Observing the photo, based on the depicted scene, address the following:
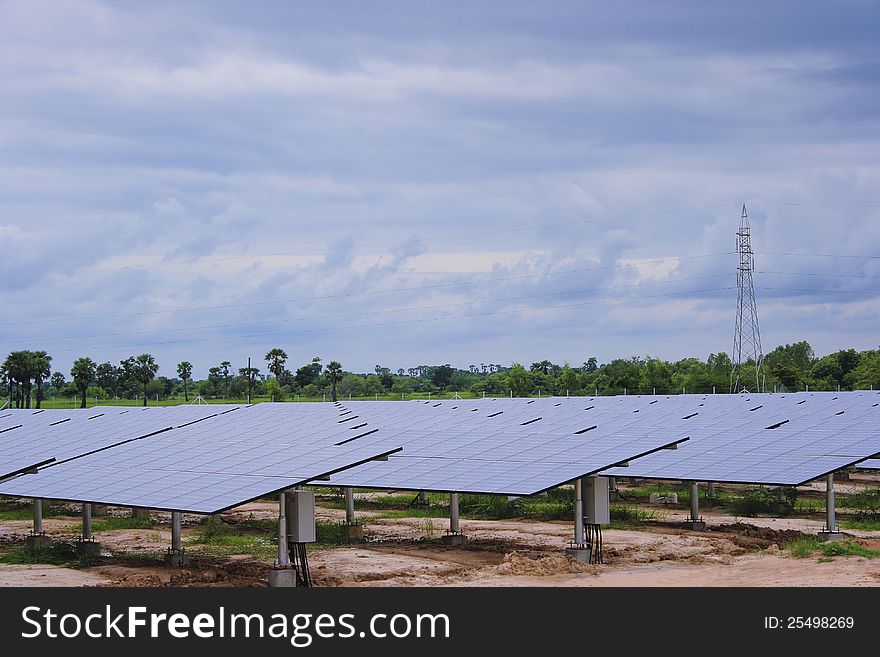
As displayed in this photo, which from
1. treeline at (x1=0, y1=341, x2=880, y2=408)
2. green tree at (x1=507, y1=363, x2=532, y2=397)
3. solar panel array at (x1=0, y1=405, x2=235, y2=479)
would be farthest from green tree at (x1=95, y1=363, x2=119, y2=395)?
solar panel array at (x1=0, y1=405, x2=235, y2=479)

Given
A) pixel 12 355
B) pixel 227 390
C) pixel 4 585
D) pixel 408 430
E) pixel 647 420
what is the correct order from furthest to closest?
pixel 227 390 → pixel 12 355 → pixel 647 420 → pixel 408 430 → pixel 4 585

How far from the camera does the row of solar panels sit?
23.9 m

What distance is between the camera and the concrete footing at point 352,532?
3197 cm

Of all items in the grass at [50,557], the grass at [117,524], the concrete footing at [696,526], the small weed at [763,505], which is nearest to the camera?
the grass at [50,557]

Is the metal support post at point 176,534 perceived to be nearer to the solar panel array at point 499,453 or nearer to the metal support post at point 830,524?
the solar panel array at point 499,453

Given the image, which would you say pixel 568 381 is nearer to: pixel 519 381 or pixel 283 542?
pixel 519 381

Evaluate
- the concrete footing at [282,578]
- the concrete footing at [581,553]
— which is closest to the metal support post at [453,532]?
the concrete footing at [581,553]

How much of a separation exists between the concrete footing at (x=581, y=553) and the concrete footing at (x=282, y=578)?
675 cm

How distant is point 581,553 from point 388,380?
10463cm

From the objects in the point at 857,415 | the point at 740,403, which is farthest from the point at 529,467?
the point at 740,403

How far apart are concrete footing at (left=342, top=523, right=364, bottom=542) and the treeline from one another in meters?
48.5

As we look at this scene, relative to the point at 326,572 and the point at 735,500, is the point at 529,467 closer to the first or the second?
the point at 326,572
